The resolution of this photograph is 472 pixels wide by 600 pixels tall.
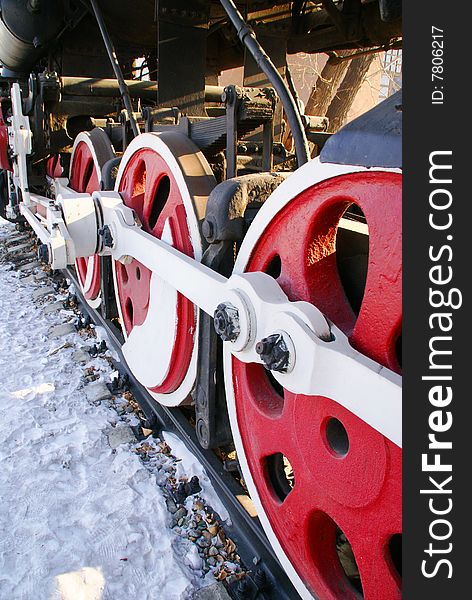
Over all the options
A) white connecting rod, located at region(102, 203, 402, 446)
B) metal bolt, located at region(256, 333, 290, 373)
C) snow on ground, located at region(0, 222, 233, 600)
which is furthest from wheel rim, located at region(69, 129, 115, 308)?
metal bolt, located at region(256, 333, 290, 373)

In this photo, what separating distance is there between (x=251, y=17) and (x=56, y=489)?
8.36 feet

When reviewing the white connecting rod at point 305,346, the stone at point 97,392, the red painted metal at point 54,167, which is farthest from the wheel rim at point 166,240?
the red painted metal at point 54,167

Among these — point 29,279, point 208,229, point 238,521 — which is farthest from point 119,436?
point 29,279

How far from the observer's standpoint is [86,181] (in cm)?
326

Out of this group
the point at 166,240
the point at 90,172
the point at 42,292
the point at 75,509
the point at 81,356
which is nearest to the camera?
the point at 75,509

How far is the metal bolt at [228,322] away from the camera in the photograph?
128cm

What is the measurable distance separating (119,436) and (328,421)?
4.12ft

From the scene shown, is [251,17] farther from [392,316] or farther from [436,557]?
[436,557]

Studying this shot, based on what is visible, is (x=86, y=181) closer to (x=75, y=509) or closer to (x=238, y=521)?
(x=75, y=509)

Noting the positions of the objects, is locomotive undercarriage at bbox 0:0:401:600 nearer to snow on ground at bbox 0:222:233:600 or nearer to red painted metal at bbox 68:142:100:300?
red painted metal at bbox 68:142:100:300

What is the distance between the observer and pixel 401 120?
0.77 metres

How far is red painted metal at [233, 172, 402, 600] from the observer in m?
1.00

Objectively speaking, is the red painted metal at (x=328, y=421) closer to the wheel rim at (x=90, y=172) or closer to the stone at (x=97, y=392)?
the stone at (x=97, y=392)

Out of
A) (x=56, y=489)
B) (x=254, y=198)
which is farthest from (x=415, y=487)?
(x=56, y=489)
